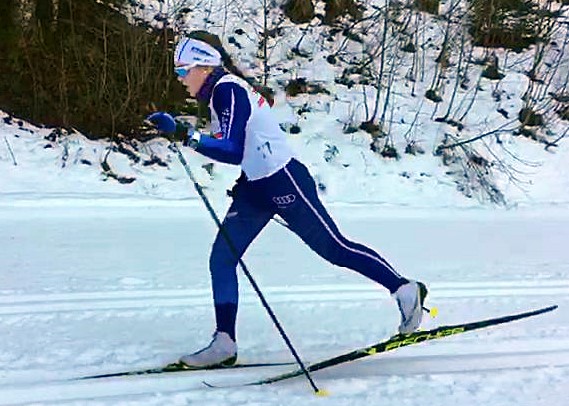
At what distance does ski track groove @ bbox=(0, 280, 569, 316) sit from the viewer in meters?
4.47

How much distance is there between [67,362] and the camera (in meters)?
3.60

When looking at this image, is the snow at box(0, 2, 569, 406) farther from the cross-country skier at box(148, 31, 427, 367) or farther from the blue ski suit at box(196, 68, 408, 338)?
the blue ski suit at box(196, 68, 408, 338)

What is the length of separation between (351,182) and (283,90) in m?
2.14

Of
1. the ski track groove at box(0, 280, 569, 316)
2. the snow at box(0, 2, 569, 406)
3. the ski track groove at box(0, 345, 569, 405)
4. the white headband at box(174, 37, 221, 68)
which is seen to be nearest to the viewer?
the ski track groove at box(0, 345, 569, 405)

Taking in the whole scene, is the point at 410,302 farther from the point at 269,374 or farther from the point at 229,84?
the point at 229,84

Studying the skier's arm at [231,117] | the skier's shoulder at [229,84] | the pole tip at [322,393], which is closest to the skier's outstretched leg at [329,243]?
the skier's arm at [231,117]

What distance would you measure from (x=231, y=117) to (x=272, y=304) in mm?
1749

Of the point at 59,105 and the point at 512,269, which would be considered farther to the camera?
the point at 59,105

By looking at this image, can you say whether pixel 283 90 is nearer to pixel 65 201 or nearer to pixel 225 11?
pixel 225 11

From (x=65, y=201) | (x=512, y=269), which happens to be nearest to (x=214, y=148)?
(x=512, y=269)

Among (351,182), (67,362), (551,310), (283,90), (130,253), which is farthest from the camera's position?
(283,90)

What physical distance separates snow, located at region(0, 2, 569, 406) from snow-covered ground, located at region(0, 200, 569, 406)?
0.5 inches

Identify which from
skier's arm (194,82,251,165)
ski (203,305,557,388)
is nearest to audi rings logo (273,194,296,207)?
skier's arm (194,82,251,165)

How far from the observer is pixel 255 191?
11.3ft
